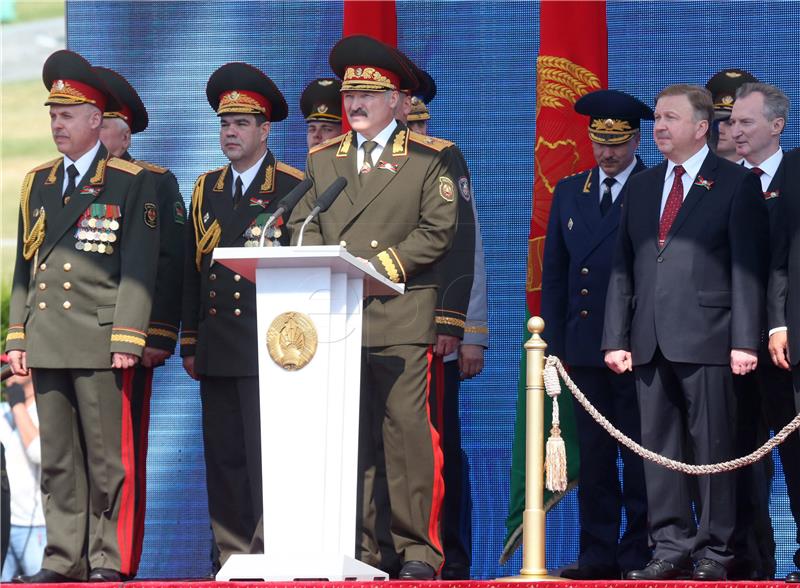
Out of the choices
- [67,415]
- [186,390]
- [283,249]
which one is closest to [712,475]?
[283,249]

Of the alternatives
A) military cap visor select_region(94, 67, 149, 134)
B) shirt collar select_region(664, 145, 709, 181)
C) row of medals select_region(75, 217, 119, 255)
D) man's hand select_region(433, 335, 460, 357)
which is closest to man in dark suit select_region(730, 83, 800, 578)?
shirt collar select_region(664, 145, 709, 181)

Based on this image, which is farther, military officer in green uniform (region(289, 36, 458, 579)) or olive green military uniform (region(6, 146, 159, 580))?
olive green military uniform (region(6, 146, 159, 580))

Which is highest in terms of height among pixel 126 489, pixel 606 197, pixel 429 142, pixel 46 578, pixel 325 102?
pixel 325 102

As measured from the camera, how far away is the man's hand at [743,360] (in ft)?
15.9

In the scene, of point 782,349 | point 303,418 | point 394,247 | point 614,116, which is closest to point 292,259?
point 303,418

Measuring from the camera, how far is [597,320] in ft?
18.3

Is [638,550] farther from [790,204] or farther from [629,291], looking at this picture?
[790,204]

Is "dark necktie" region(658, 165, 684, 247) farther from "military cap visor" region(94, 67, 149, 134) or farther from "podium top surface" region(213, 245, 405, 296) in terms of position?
"military cap visor" region(94, 67, 149, 134)

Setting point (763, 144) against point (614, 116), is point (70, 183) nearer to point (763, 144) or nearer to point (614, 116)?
point (614, 116)

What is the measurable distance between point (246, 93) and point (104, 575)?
6.50 feet

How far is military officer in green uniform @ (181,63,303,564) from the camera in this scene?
5.49m

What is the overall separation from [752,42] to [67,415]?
3.55m

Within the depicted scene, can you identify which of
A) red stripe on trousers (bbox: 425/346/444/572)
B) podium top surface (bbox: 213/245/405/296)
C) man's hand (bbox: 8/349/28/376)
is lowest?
red stripe on trousers (bbox: 425/346/444/572)

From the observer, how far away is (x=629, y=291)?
518 centimetres
